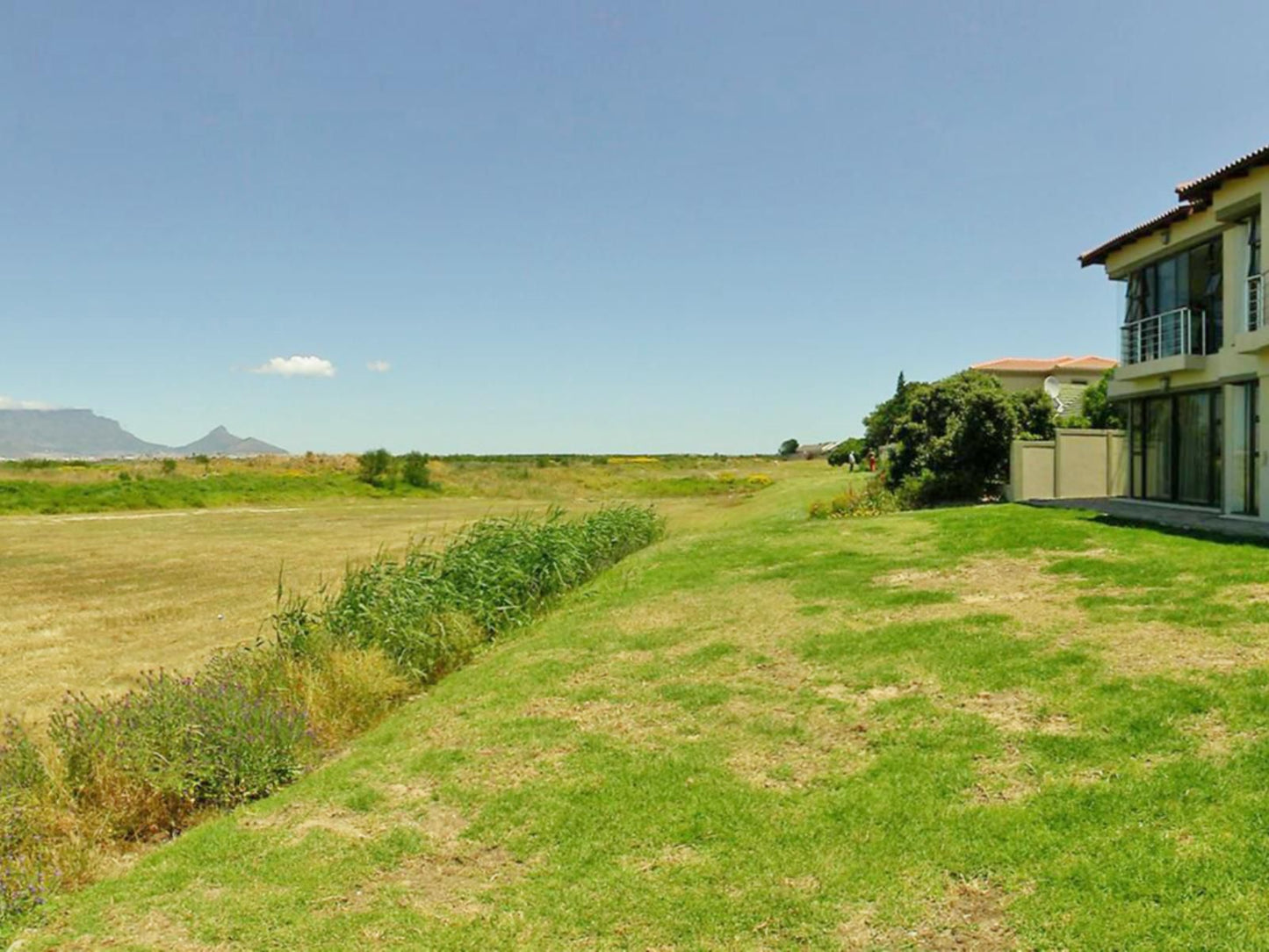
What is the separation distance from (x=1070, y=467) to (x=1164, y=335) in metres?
4.40

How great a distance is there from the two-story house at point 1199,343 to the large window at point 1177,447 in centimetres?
3

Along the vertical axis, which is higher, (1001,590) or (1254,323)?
(1254,323)

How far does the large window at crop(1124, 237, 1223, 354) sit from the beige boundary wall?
11.4 feet

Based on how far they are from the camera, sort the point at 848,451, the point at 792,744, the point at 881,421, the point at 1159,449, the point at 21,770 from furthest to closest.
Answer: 1. the point at 848,451
2. the point at 881,421
3. the point at 1159,449
4. the point at 21,770
5. the point at 792,744

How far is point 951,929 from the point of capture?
4.34 m

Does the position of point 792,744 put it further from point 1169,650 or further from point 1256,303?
point 1256,303

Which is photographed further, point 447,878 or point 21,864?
point 21,864

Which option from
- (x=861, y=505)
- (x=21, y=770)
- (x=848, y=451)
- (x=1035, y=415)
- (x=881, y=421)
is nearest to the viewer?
(x=21, y=770)

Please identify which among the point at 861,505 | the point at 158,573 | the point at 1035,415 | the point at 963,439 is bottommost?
the point at 158,573

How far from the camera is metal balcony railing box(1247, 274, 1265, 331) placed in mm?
16719

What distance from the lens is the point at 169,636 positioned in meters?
15.4

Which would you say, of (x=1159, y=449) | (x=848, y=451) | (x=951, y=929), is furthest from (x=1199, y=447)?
(x=848, y=451)

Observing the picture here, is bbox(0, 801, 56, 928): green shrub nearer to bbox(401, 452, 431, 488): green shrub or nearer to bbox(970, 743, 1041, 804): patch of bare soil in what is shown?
bbox(970, 743, 1041, 804): patch of bare soil

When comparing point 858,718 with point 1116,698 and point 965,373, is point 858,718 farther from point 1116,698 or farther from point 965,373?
point 965,373
